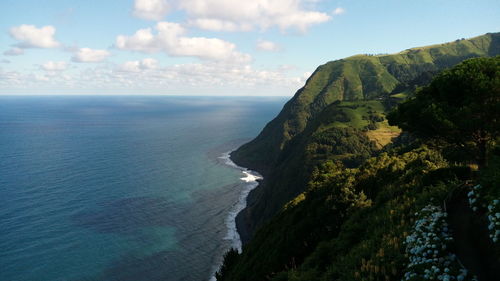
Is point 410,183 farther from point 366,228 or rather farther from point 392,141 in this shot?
point 392,141

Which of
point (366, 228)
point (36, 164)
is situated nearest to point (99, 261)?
point (366, 228)

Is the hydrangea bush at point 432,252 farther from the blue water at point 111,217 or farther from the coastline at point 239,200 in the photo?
the coastline at point 239,200

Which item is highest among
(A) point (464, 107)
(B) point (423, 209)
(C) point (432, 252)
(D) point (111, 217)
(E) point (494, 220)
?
(A) point (464, 107)

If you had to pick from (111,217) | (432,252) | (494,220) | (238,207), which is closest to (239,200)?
(238,207)

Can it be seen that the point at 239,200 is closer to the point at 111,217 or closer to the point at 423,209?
the point at 111,217

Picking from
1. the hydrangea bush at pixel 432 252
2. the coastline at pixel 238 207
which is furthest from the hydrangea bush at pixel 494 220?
the coastline at pixel 238 207

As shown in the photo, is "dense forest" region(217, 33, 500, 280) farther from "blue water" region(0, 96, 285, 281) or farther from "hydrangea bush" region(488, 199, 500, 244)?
"blue water" region(0, 96, 285, 281)

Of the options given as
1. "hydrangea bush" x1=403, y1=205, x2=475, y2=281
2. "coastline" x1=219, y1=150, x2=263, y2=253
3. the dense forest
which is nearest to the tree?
the dense forest
